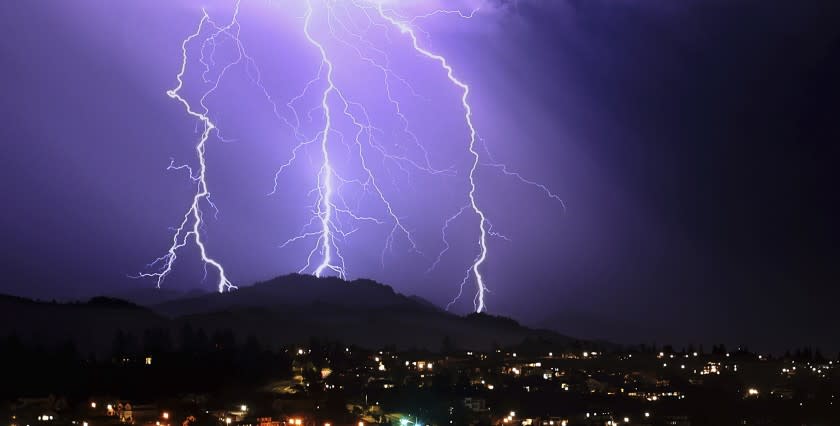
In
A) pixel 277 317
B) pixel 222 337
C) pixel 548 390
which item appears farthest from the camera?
pixel 277 317

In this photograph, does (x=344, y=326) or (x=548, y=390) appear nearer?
(x=548, y=390)

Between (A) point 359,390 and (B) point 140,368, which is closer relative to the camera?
(A) point 359,390

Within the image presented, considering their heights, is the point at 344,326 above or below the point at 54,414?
above

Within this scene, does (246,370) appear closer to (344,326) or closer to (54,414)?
(54,414)

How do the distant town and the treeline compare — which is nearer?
the distant town

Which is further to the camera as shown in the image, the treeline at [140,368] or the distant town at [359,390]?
the treeline at [140,368]

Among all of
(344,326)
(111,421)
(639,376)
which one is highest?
(344,326)

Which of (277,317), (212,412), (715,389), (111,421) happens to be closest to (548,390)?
(715,389)

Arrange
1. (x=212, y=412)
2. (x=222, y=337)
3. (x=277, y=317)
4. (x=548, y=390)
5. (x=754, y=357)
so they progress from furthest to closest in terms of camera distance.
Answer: (x=277, y=317) < (x=754, y=357) < (x=222, y=337) < (x=548, y=390) < (x=212, y=412)
